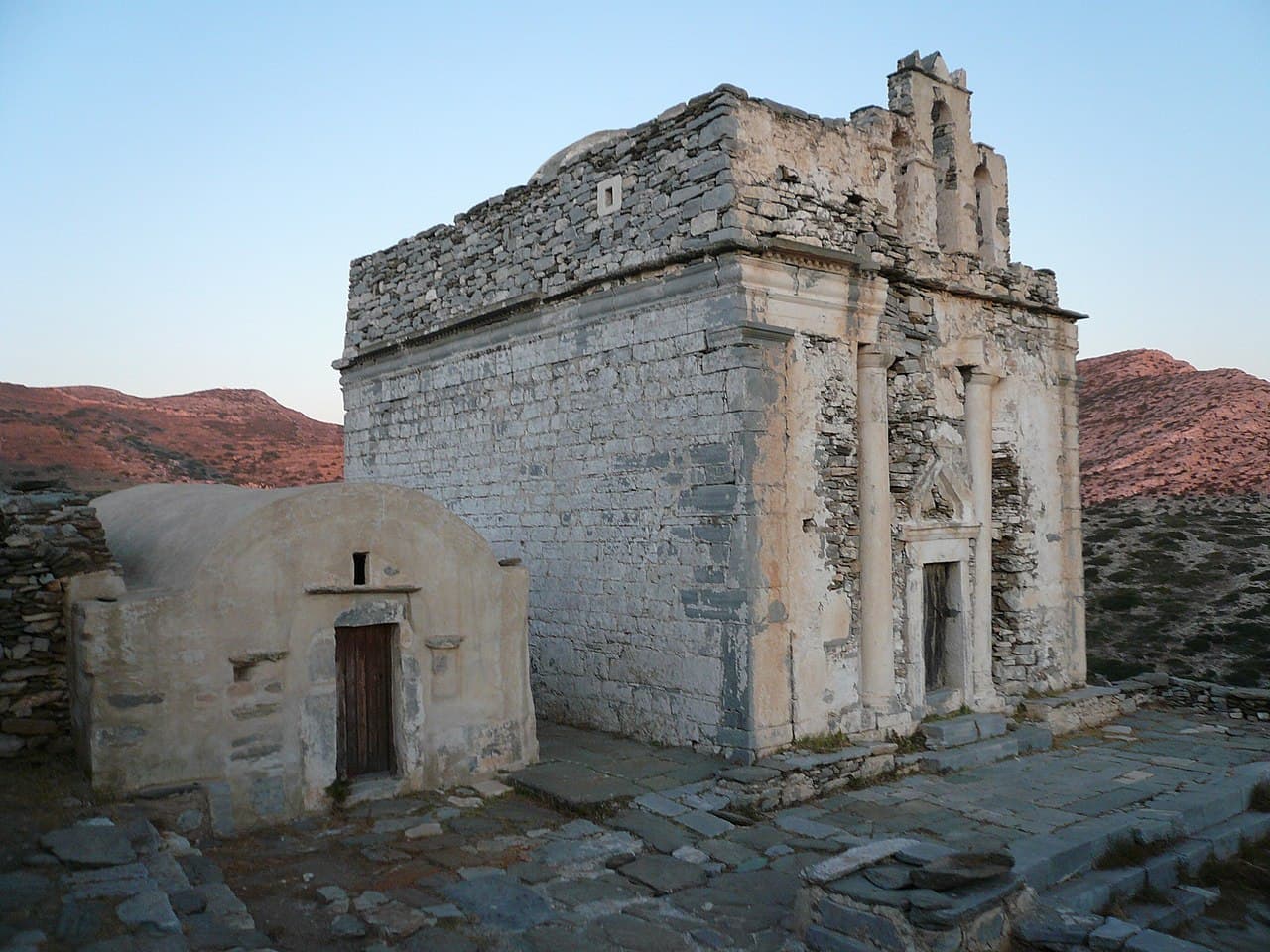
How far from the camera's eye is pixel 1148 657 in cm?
1827

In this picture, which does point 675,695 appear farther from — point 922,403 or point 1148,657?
point 1148,657

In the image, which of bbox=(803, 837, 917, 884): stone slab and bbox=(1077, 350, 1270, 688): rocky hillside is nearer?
bbox=(803, 837, 917, 884): stone slab

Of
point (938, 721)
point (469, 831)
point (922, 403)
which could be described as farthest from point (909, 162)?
point (469, 831)

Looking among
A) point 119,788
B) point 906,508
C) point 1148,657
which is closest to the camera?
point 119,788

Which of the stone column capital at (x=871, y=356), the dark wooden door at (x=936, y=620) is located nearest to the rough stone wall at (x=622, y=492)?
the stone column capital at (x=871, y=356)

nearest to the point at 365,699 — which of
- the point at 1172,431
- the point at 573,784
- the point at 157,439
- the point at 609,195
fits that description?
the point at 573,784

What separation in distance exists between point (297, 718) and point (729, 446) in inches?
173

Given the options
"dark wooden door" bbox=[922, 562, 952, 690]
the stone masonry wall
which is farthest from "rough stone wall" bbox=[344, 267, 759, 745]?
"dark wooden door" bbox=[922, 562, 952, 690]

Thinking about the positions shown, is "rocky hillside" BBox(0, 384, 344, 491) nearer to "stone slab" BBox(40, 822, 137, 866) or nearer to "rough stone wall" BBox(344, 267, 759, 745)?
A: "rough stone wall" BBox(344, 267, 759, 745)

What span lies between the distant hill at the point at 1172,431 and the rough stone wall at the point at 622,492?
23.7 m

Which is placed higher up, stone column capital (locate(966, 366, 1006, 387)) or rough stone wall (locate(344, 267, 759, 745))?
stone column capital (locate(966, 366, 1006, 387))

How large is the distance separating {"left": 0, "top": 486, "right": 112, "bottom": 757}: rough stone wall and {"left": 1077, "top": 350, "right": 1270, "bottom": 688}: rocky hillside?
16.0 m

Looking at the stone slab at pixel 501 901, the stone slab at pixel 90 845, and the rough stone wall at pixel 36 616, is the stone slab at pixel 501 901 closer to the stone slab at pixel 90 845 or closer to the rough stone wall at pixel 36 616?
the stone slab at pixel 90 845

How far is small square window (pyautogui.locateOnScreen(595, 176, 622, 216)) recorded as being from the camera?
33.4 feet
